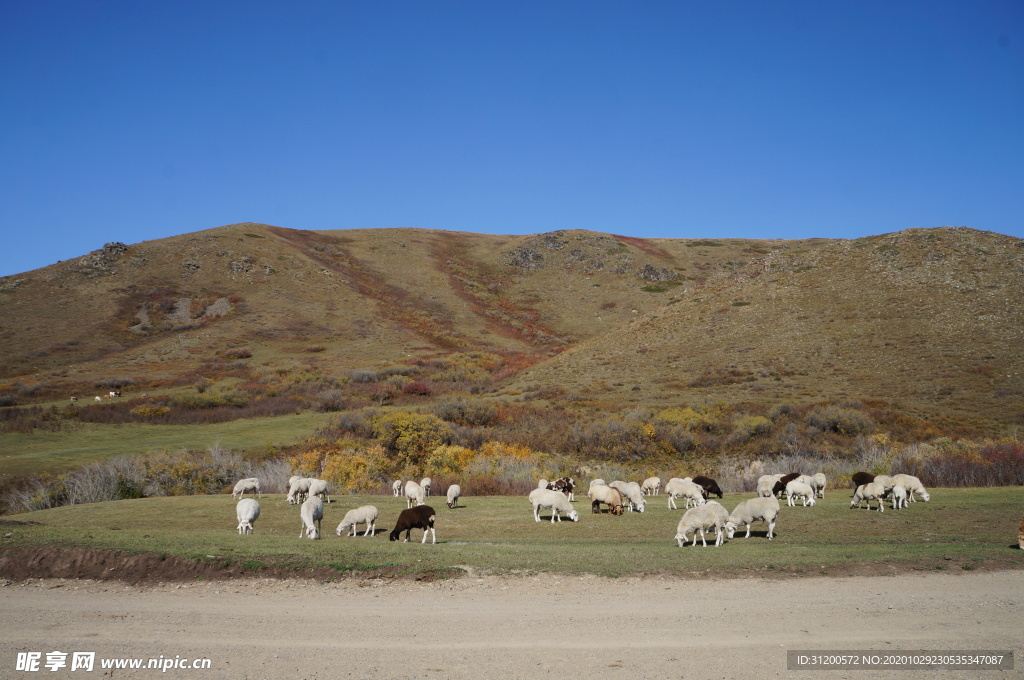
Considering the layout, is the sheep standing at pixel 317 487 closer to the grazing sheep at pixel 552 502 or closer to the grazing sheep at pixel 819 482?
the grazing sheep at pixel 552 502

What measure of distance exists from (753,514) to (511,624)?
857 centimetres

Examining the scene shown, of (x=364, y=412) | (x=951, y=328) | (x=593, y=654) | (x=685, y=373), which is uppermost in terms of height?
(x=951, y=328)

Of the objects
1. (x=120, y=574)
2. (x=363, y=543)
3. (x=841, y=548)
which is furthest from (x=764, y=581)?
(x=120, y=574)

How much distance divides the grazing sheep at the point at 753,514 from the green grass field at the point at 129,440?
2647cm

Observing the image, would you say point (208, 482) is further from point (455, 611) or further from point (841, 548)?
point (841, 548)

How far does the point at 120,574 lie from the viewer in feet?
41.0

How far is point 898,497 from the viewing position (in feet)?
64.0

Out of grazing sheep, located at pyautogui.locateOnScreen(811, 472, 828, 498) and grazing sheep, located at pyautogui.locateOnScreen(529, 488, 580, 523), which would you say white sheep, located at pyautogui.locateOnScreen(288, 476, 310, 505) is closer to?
grazing sheep, located at pyautogui.locateOnScreen(529, 488, 580, 523)

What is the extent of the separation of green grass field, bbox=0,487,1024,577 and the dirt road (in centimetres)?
99

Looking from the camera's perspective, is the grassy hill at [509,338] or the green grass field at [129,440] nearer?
the green grass field at [129,440]

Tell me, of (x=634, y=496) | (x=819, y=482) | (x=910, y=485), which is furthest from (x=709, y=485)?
(x=910, y=485)

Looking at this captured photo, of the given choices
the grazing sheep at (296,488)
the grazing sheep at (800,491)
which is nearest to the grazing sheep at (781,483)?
the grazing sheep at (800,491)

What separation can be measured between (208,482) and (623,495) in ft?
60.9

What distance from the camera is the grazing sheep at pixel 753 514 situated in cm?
1556
